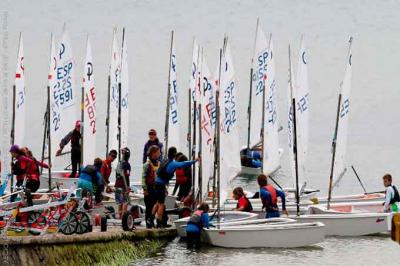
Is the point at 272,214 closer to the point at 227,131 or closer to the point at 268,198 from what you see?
the point at 268,198

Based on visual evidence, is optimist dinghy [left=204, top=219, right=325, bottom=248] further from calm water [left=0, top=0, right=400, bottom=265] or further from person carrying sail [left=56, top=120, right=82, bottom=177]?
calm water [left=0, top=0, right=400, bottom=265]

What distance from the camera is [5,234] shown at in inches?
947

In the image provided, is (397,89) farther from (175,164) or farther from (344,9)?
(175,164)

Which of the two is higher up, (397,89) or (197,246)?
(397,89)

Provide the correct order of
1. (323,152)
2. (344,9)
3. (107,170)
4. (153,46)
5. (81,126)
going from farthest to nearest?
(344,9), (153,46), (323,152), (81,126), (107,170)

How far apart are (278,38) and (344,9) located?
18173 millimetres

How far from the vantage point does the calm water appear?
3174 inches

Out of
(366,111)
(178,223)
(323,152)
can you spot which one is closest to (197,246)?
(178,223)

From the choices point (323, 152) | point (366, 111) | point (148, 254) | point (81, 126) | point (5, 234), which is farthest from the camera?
point (366, 111)

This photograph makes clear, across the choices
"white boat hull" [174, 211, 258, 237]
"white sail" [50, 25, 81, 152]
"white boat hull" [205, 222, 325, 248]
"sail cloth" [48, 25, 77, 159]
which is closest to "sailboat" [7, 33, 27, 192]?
"sail cloth" [48, 25, 77, 159]

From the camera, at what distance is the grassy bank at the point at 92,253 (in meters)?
24.0

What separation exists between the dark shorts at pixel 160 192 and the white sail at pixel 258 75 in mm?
17020

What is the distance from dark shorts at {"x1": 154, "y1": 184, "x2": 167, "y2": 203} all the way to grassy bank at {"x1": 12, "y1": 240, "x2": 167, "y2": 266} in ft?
2.87

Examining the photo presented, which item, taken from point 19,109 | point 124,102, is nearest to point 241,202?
point 19,109
